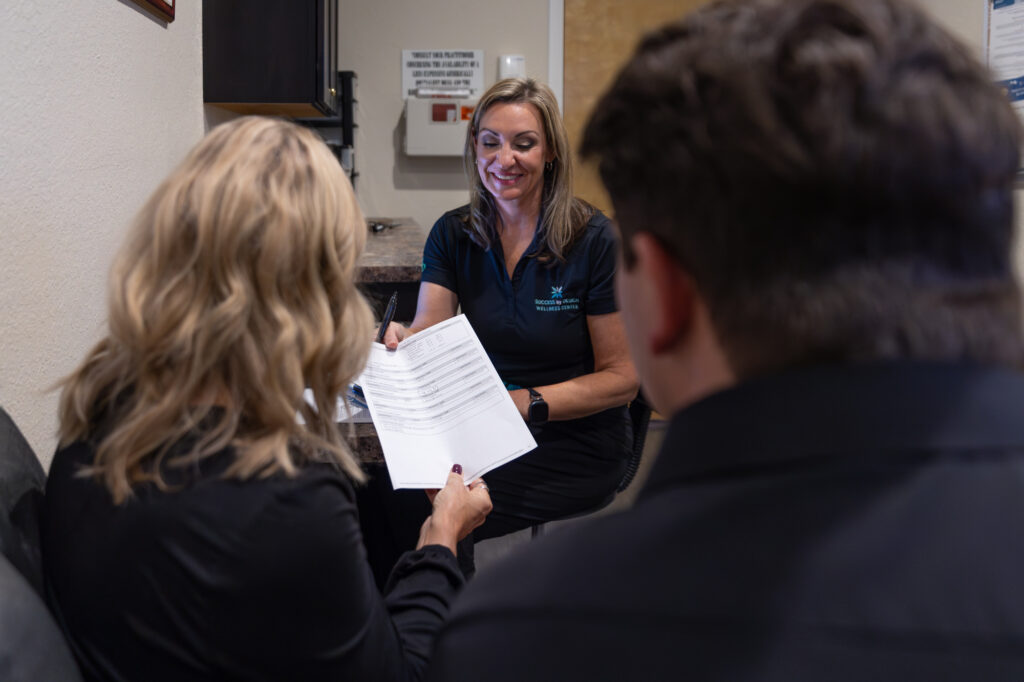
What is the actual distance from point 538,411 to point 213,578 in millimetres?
918

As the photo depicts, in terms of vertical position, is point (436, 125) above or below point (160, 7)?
above

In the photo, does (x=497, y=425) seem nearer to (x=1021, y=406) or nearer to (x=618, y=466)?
(x=618, y=466)

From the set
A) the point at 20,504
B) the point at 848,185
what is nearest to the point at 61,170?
the point at 20,504

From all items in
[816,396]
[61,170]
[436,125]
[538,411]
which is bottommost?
[538,411]

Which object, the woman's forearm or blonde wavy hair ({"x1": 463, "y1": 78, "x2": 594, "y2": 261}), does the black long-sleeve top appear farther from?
blonde wavy hair ({"x1": 463, "y1": 78, "x2": 594, "y2": 261})

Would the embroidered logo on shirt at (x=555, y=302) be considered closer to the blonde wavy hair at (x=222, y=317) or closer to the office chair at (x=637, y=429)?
the office chair at (x=637, y=429)

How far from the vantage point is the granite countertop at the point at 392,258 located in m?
2.12

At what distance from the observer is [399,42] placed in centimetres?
414

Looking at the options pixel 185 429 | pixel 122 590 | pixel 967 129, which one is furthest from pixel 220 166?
pixel 967 129

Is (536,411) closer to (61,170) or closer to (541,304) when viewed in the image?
(541,304)

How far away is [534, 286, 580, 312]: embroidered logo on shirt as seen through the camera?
169 centimetres

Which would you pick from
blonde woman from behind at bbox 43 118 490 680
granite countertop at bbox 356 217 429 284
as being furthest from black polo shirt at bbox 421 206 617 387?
blonde woman from behind at bbox 43 118 490 680

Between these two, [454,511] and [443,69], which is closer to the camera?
[454,511]

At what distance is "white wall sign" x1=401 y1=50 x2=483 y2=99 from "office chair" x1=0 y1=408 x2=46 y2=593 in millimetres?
3603
